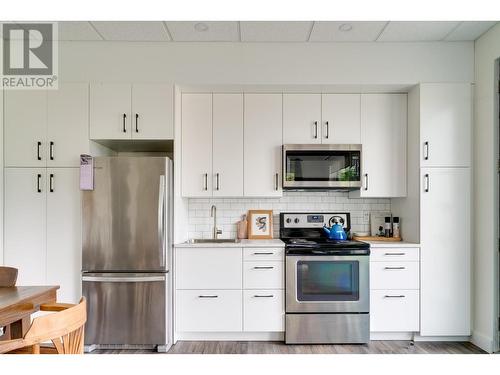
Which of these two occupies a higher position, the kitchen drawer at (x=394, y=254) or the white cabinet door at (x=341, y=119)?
the white cabinet door at (x=341, y=119)

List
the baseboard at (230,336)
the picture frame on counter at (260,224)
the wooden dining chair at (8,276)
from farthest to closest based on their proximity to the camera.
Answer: the picture frame on counter at (260,224) → the baseboard at (230,336) → the wooden dining chair at (8,276)

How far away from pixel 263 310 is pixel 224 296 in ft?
1.16

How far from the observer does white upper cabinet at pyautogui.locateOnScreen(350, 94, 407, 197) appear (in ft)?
10.1

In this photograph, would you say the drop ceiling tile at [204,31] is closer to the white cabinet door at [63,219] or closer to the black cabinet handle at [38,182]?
the white cabinet door at [63,219]

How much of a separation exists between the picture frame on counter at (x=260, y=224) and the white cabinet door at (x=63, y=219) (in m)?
1.55

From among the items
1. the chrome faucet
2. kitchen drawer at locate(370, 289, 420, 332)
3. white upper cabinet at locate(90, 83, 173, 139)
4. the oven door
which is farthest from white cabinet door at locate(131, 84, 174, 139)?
kitchen drawer at locate(370, 289, 420, 332)

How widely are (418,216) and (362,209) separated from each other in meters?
0.62

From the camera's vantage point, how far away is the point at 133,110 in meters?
2.88

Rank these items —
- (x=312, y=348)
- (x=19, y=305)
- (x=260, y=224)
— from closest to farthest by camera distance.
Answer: (x=19, y=305) → (x=312, y=348) → (x=260, y=224)

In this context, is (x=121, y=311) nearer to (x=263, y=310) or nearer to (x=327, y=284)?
(x=263, y=310)

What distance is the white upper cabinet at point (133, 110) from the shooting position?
9.39ft

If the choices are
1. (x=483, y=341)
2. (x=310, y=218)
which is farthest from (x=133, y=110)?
(x=483, y=341)

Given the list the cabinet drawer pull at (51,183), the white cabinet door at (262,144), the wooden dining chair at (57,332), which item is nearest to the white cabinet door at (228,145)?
the white cabinet door at (262,144)

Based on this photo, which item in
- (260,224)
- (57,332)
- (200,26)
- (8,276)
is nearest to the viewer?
(57,332)
